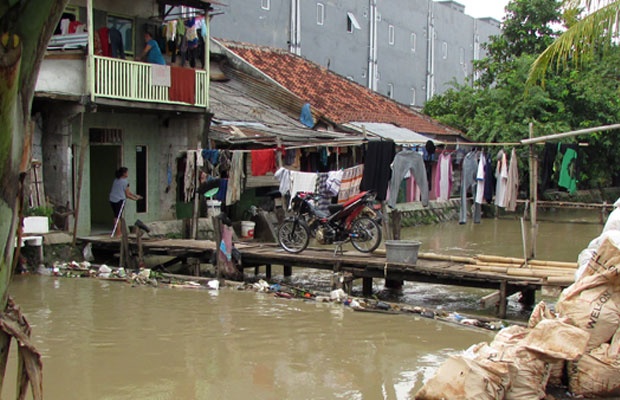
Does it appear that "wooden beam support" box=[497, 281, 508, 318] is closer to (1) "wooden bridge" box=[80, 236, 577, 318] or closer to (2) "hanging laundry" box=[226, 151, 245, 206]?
(1) "wooden bridge" box=[80, 236, 577, 318]

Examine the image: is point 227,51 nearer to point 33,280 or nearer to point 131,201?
point 131,201

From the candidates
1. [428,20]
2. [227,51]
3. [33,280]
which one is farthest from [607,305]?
[428,20]

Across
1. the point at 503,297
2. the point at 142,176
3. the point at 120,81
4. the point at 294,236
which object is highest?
the point at 120,81

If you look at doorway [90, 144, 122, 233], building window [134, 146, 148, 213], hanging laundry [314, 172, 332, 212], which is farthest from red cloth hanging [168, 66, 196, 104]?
hanging laundry [314, 172, 332, 212]

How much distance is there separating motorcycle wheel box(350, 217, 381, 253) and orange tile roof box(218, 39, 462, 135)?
29.4 feet

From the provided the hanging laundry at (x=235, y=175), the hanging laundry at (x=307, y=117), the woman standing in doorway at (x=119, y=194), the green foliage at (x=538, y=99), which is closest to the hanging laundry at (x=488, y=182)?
the hanging laundry at (x=235, y=175)

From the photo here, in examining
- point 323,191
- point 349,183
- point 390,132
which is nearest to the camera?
point 349,183

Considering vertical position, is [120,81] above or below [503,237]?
above

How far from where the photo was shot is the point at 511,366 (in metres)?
5.91

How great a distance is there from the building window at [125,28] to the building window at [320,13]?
42.2ft

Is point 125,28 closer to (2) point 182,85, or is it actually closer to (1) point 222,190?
(2) point 182,85

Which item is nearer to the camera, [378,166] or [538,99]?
[378,166]

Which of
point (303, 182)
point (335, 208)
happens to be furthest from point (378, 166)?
point (303, 182)

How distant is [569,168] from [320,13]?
17.3 m
